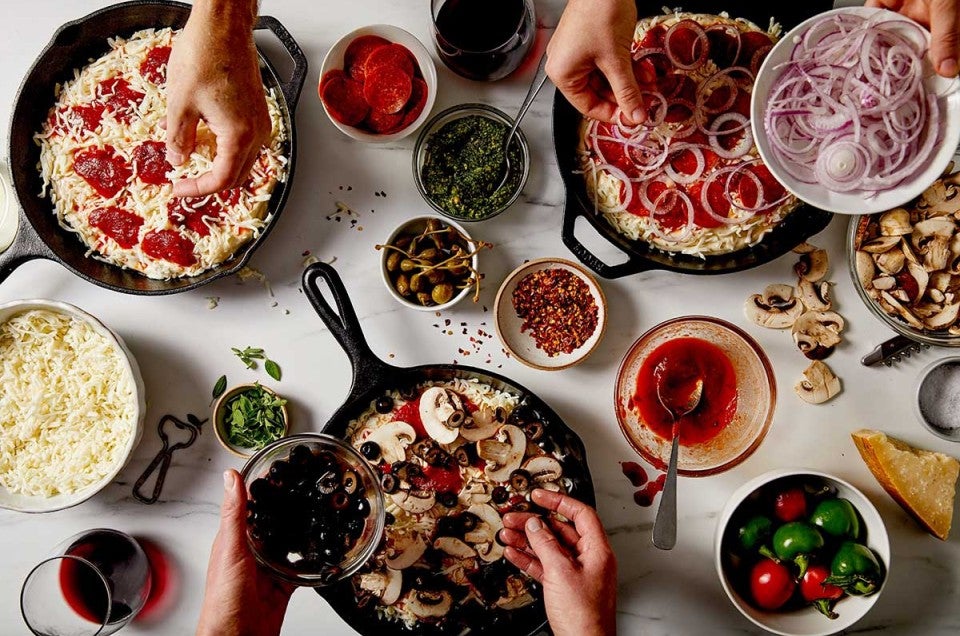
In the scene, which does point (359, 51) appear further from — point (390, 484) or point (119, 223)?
point (390, 484)

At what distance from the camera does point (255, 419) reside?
2826 millimetres

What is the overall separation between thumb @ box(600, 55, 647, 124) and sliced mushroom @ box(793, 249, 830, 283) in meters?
0.93

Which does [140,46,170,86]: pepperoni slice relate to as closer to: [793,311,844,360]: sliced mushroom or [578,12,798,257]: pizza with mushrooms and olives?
[578,12,798,257]: pizza with mushrooms and olives

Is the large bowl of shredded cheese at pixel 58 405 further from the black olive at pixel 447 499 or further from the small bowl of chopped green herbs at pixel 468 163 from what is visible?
the small bowl of chopped green herbs at pixel 468 163

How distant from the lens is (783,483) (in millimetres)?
Answer: 2748

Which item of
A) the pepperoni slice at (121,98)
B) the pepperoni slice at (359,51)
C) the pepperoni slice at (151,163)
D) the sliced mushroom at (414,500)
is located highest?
the pepperoni slice at (359,51)

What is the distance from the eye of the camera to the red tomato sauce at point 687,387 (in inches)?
110

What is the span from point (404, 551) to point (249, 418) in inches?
30.3

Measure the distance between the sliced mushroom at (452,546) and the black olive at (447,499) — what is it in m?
0.12

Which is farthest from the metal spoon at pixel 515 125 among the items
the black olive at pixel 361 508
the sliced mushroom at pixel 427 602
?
the sliced mushroom at pixel 427 602

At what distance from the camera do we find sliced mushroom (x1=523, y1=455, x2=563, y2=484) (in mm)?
2668

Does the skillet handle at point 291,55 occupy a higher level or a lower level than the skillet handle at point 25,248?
higher

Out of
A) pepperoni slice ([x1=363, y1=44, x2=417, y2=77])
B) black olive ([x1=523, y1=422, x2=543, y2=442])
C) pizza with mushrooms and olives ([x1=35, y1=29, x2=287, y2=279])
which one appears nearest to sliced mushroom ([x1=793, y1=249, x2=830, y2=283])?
black olive ([x1=523, y1=422, x2=543, y2=442])

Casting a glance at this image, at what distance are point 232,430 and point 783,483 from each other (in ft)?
6.70
